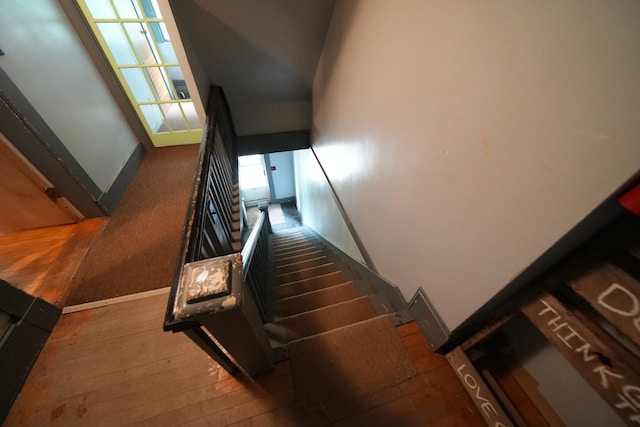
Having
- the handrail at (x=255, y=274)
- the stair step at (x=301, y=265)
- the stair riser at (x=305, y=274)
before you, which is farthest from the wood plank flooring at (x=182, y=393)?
the stair step at (x=301, y=265)

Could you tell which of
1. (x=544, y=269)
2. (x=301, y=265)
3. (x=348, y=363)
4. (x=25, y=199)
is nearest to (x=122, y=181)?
(x=25, y=199)

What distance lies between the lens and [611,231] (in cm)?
55

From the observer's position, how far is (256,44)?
210 cm

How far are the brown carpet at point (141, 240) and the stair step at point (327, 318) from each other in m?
0.89

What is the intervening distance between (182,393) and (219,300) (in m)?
0.89

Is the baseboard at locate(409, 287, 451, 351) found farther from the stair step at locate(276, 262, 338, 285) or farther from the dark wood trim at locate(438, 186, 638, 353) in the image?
the stair step at locate(276, 262, 338, 285)

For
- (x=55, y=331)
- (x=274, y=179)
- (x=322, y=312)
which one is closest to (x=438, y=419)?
(x=322, y=312)

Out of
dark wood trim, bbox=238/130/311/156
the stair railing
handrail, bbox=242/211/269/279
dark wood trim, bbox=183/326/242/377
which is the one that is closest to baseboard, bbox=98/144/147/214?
dark wood trim, bbox=238/130/311/156

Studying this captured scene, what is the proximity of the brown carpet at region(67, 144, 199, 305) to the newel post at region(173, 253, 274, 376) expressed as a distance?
831 millimetres

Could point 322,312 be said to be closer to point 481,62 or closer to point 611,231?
point 611,231

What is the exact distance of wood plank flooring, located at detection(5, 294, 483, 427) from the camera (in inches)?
39.4

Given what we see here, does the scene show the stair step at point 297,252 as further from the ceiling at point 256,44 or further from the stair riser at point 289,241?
the ceiling at point 256,44

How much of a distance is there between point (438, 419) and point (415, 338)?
0.34 metres

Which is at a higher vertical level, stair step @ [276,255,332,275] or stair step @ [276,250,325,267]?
stair step @ [276,250,325,267]
